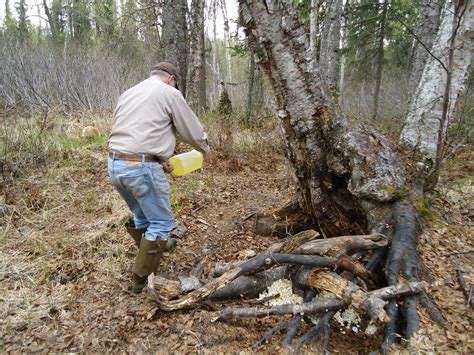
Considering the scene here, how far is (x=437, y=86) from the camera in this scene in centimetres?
308

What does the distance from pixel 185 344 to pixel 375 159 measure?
2.13 m

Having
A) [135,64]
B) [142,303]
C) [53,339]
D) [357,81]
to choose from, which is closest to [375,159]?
[142,303]

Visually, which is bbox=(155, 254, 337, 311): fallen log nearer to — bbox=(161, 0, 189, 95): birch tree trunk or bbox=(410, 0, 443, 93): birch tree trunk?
bbox=(161, 0, 189, 95): birch tree trunk

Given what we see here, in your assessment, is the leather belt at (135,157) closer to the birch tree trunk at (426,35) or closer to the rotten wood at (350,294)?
the rotten wood at (350,294)

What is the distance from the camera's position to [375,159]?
2680 mm

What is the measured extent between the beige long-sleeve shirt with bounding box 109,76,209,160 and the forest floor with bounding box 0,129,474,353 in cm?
127

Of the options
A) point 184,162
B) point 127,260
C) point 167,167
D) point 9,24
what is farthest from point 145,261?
point 9,24

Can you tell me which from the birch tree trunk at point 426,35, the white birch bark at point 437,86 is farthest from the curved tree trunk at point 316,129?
the birch tree trunk at point 426,35

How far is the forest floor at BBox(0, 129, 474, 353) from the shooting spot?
211cm

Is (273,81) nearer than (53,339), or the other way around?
(53,339)

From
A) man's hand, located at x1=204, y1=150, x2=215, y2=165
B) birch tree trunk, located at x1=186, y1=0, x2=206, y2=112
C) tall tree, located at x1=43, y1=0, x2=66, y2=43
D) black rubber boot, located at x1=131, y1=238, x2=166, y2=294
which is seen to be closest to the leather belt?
man's hand, located at x1=204, y1=150, x2=215, y2=165

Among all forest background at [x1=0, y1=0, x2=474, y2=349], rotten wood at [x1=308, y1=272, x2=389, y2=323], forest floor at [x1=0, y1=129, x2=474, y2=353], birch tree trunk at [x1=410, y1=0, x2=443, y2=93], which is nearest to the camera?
rotten wood at [x1=308, y1=272, x2=389, y2=323]

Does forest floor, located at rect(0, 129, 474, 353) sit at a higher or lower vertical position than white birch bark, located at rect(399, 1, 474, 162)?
lower

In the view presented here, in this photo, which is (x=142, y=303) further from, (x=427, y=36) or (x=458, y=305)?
(x=427, y=36)
